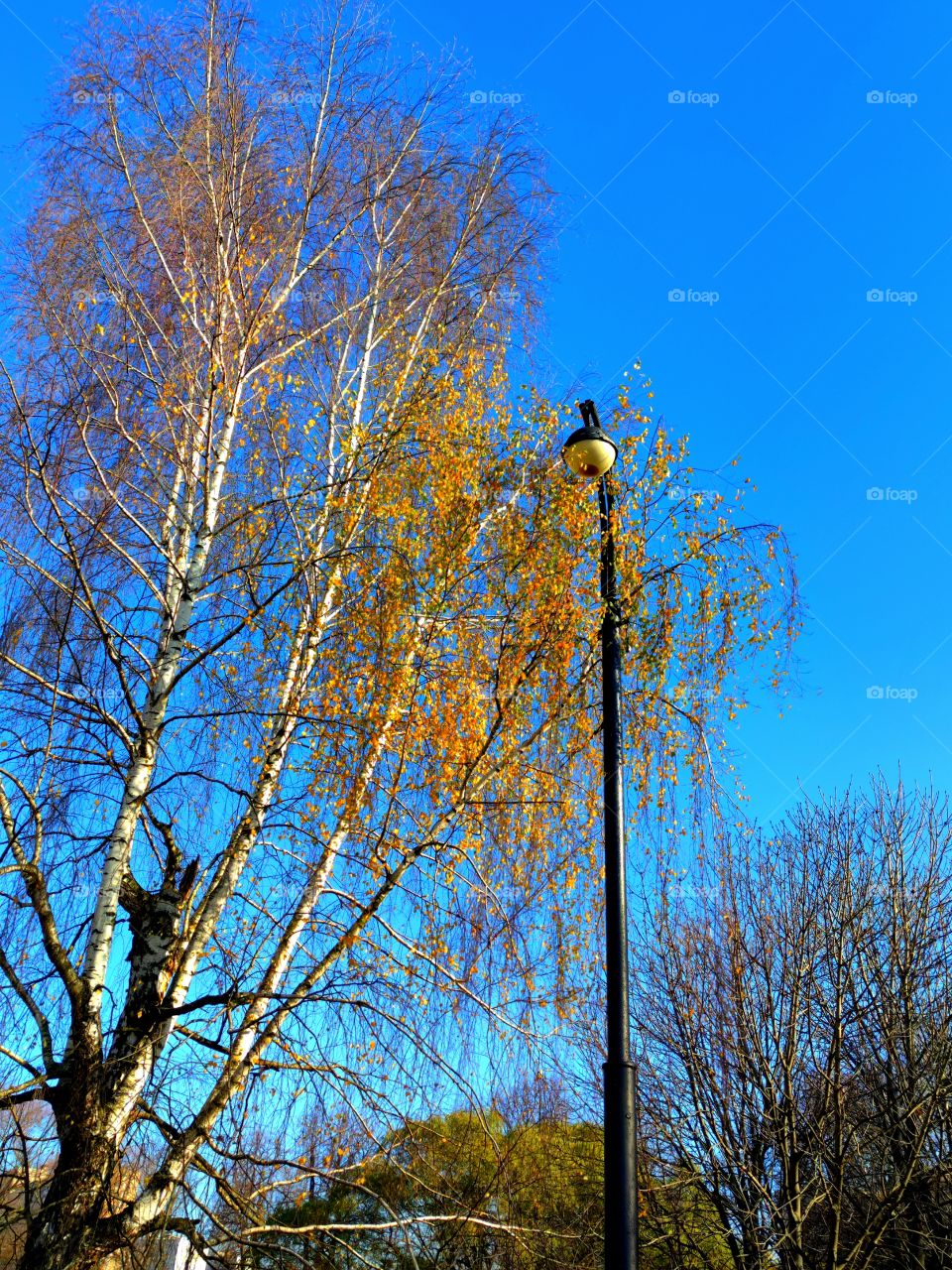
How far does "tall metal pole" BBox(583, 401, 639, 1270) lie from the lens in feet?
11.8

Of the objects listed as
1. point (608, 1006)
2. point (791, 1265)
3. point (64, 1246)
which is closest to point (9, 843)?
point (64, 1246)

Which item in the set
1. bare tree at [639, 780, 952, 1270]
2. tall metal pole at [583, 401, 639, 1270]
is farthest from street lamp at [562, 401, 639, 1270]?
bare tree at [639, 780, 952, 1270]

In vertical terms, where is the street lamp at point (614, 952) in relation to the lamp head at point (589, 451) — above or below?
below

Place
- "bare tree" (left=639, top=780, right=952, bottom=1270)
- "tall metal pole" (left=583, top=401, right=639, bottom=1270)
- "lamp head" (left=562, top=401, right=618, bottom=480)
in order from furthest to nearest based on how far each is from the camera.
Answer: "bare tree" (left=639, top=780, right=952, bottom=1270) < "lamp head" (left=562, top=401, right=618, bottom=480) < "tall metal pole" (left=583, top=401, right=639, bottom=1270)

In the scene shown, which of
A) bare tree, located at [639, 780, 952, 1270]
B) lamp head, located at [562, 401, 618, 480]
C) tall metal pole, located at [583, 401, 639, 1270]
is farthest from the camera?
bare tree, located at [639, 780, 952, 1270]

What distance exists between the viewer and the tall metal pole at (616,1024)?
11.8 feet

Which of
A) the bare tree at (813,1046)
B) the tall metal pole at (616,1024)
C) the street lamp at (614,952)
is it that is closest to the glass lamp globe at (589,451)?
the street lamp at (614,952)

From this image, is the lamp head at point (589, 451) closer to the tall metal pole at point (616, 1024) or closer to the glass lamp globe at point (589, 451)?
the glass lamp globe at point (589, 451)

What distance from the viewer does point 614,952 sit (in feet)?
13.8

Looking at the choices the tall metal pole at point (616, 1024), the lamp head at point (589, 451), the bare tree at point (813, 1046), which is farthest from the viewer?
the bare tree at point (813, 1046)

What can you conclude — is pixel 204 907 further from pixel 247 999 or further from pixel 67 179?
pixel 67 179

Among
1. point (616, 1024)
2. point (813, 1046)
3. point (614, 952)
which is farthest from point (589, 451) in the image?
point (813, 1046)

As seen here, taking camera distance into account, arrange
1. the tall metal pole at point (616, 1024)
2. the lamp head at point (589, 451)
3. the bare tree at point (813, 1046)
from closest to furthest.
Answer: the tall metal pole at point (616, 1024) → the lamp head at point (589, 451) → the bare tree at point (813, 1046)

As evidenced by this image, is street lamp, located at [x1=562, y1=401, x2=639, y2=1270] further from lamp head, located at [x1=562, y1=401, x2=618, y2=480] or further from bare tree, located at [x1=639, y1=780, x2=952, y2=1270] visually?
bare tree, located at [x1=639, y1=780, x2=952, y2=1270]
